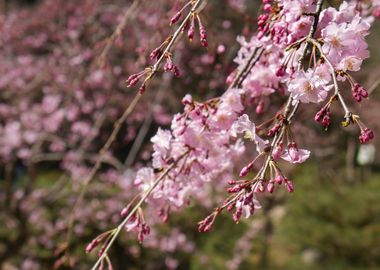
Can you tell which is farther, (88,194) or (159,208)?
(88,194)

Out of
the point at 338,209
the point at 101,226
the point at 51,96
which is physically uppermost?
the point at 51,96

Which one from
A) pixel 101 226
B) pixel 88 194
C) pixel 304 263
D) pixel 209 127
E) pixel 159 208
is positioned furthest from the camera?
pixel 304 263

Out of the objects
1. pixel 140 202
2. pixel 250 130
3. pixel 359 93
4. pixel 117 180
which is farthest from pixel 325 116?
pixel 117 180

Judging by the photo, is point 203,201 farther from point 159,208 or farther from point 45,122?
point 159,208

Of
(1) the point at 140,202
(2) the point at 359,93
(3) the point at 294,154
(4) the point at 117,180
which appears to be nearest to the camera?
(2) the point at 359,93

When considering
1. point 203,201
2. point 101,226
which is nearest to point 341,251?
point 203,201

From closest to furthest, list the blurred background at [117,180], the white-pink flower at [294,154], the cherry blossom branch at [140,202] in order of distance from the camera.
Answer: the white-pink flower at [294,154] < the cherry blossom branch at [140,202] < the blurred background at [117,180]

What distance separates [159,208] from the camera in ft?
4.75

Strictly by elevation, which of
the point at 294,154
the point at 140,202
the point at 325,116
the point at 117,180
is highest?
the point at 325,116

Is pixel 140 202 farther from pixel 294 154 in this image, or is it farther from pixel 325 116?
pixel 325 116

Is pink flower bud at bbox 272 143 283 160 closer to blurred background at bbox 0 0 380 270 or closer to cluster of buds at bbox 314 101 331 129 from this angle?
cluster of buds at bbox 314 101 331 129

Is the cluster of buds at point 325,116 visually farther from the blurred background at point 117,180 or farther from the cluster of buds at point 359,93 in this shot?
the blurred background at point 117,180

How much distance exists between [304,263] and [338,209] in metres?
0.85

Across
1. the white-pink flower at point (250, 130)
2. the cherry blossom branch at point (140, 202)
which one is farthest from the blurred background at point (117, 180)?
the white-pink flower at point (250, 130)
